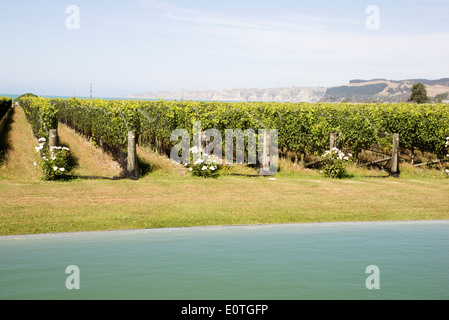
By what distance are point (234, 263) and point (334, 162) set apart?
10.8 m

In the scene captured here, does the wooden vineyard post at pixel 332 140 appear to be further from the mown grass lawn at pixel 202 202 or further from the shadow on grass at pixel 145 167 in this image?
the shadow on grass at pixel 145 167

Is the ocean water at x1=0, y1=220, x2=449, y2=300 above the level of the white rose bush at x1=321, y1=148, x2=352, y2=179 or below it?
below

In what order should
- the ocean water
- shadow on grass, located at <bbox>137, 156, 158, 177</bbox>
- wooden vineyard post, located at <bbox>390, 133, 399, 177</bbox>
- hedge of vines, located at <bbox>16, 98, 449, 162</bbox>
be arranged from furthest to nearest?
hedge of vines, located at <bbox>16, 98, 449, 162</bbox> < wooden vineyard post, located at <bbox>390, 133, 399, 177</bbox> < shadow on grass, located at <bbox>137, 156, 158, 177</bbox> < the ocean water

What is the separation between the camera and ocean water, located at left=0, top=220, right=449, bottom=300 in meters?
7.45

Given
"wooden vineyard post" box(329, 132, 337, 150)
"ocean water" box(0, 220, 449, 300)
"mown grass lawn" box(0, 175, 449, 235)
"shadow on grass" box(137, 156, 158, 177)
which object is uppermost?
"wooden vineyard post" box(329, 132, 337, 150)

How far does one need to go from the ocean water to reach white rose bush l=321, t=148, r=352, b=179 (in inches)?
289

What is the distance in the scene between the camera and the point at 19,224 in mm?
10344

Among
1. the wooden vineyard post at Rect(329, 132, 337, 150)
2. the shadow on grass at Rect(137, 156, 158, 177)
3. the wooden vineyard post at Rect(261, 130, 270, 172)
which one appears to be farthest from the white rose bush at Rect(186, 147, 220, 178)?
the wooden vineyard post at Rect(329, 132, 337, 150)

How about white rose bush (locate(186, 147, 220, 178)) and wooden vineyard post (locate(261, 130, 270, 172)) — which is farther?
wooden vineyard post (locate(261, 130, 270, 172))

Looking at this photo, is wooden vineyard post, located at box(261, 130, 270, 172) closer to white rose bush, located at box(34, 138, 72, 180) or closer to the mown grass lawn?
the mown grass lawn

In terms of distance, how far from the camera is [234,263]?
864cm

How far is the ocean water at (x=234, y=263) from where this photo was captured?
7.45m

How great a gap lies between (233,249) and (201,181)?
297 inches
